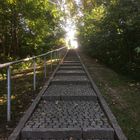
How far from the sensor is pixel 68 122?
250 inches

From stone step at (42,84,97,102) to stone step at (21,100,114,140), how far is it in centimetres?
42

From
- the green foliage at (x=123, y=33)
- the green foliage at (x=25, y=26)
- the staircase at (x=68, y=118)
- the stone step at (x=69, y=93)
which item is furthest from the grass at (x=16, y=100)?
the green foliage at (x=25, y=26)

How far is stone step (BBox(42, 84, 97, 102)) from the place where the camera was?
8.67 metres

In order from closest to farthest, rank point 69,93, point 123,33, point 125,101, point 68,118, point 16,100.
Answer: point 68,118
point 16,100
point 125,101
point 69,93
point 123,33

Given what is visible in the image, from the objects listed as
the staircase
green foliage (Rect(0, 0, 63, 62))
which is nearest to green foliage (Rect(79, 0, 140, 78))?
the staircase

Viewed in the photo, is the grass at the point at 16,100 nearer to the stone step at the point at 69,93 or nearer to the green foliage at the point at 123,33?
the stone step at the point at 69,93

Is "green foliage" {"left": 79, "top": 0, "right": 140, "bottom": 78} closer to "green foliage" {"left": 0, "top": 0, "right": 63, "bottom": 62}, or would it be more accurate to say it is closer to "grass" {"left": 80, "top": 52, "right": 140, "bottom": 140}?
"grass" {"left": 80, "top": 52, "right": 140, "bottom": 140}

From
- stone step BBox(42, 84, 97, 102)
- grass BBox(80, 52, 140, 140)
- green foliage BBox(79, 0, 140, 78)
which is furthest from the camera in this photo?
green foliage BBox(79, 0, 140, 78)

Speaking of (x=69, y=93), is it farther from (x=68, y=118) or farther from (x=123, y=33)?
(x=123, y=33)

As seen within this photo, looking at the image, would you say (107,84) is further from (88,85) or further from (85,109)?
(85,109)

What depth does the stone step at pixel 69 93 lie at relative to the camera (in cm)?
867

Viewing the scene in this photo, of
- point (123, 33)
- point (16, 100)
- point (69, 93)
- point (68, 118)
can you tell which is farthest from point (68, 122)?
point (123, 33)

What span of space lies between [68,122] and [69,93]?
302 cm

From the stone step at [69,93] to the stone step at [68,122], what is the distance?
1.37 feet
